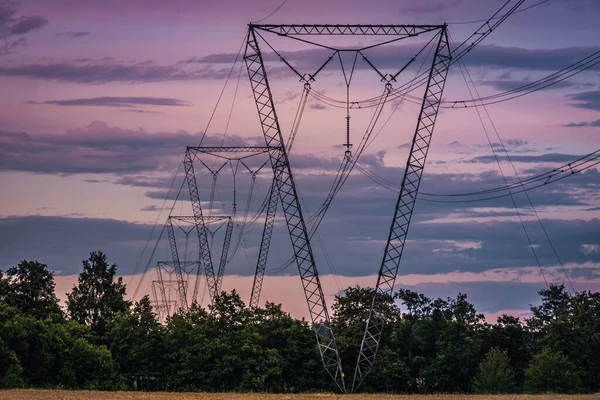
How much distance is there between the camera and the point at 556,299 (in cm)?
18288

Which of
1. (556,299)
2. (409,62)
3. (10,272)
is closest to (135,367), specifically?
(10,272)

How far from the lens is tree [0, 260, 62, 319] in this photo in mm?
145375

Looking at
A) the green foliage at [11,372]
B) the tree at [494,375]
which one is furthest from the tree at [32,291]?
the tree at [494,375]

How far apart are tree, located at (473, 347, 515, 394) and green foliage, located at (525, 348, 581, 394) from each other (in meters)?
3.35

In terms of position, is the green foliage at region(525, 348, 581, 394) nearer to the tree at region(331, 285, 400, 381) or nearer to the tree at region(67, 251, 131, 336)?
the tree at region(331, 285, 400, 381)

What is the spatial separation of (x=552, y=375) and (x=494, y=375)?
7.95 m

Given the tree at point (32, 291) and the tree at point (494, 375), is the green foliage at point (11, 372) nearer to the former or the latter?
the tree at point (32, 291)

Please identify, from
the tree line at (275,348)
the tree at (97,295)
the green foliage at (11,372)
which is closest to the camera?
the green foliage at (11,372)

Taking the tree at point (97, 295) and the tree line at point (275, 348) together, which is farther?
the tree at point (97, 295)

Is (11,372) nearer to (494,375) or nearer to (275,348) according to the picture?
(275,348)

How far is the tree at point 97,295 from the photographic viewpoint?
169 meters

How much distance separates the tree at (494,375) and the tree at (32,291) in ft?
209

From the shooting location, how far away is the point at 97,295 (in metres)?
174

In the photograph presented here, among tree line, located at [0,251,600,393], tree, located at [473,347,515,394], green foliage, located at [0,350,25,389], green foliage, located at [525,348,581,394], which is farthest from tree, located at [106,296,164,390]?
green foliage, located at [525,348,581,394]
